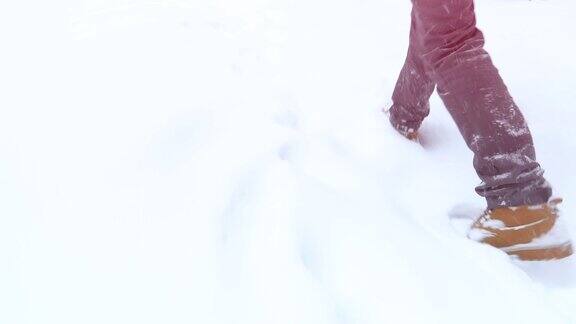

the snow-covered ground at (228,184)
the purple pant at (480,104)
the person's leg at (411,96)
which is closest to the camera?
the snow-covered ground at (228,184)

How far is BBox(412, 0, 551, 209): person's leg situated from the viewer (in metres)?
0.91

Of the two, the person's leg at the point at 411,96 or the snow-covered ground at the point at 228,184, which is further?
the person's leg at the point at 411,96

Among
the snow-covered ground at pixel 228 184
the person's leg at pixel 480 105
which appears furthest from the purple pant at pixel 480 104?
the snow-covered ground at pixel 228 184

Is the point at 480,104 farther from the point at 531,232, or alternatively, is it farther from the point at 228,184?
the point at 228,184

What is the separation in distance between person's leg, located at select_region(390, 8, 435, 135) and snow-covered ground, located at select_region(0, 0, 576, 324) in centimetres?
5

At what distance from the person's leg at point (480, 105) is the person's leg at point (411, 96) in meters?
0.19

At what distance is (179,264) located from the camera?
685 mm

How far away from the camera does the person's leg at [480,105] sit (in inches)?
35.7

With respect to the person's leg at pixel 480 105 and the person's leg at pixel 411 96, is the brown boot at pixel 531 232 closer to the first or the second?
the person's leg at pixel 480 105

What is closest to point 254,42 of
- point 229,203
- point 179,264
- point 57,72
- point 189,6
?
point 189,6

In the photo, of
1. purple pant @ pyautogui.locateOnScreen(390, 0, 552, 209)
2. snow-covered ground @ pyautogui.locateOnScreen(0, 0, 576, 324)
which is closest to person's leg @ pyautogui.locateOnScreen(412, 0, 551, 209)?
purple pant @ pyautogui.locateOnScreen(390, 0, 552, 209)

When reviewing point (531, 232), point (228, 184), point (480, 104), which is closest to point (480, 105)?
point (480, 104)

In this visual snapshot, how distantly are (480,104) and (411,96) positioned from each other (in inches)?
12.2

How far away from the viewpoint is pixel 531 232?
2.98 ft
